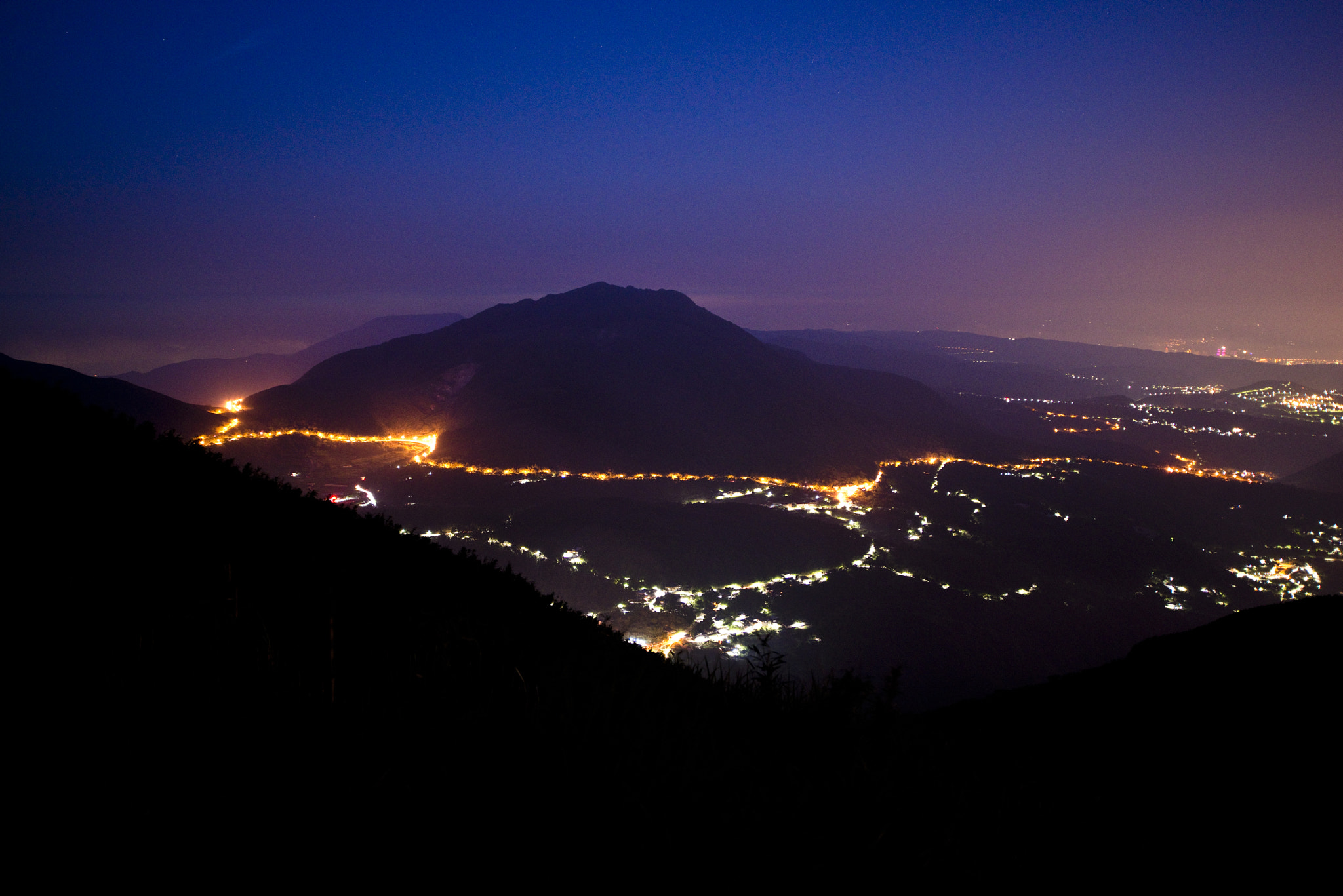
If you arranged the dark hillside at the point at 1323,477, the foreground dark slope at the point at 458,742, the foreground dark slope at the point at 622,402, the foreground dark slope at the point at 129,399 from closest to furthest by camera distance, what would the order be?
1. the foreground dark slope at the point at 458,742
2. the foreground dark slope at the point at 129,399
3. the foreground dark slope at the point at 622,402
4. the dark hillside at the point at 1323,477

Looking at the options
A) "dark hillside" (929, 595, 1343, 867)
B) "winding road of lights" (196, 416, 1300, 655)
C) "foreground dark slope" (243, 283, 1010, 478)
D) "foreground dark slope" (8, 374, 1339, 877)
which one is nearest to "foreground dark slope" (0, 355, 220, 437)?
"winding road of lights" (196, 416, 1300, 655)

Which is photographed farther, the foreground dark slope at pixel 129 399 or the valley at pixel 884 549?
the foreground dark slope at pixel 129 399

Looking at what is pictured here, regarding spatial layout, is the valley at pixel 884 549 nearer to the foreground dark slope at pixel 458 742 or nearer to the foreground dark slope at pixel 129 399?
the foreground dark slope at pixel 129 399

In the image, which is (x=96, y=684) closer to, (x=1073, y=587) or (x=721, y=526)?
(x=721, y=526)

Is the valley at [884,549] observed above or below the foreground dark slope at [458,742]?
below

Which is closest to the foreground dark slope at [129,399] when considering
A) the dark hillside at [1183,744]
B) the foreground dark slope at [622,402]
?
the foreground dark slope at [622,402]

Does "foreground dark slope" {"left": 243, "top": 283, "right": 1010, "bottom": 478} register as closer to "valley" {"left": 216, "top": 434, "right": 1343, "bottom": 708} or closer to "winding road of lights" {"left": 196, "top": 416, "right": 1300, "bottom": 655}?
"winding road of lights" {"left": 196, "top": 416, "right": 1300, "bottom": 655}

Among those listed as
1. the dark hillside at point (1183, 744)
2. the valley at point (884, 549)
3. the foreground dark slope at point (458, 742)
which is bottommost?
the valley at point (884, 549)
